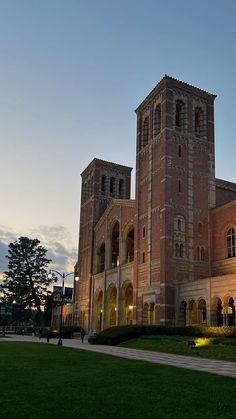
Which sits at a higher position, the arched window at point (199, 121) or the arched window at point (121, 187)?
the arched window at point (199, 121)

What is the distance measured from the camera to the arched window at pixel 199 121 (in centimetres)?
5194

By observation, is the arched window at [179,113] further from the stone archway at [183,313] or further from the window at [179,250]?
the stone archway at [183,313]

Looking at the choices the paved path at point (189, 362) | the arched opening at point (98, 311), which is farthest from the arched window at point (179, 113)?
the paved path at point (189, 362)

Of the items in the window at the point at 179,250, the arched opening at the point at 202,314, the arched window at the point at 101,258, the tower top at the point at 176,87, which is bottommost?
the arched opening at the point at 202,314

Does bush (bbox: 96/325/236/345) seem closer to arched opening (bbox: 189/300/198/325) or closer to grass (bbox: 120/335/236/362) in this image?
grass (bbox: 120/335/236/362)

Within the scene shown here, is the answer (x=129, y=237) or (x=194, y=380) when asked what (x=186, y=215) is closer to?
(x=129, y=237)

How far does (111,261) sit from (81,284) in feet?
34.5

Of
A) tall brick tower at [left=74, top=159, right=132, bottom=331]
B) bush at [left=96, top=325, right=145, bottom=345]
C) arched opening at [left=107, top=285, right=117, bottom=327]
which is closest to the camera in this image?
bush at [left=96, top=325, right=145, bottom=345]

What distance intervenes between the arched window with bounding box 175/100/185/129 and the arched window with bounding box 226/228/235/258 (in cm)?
1407

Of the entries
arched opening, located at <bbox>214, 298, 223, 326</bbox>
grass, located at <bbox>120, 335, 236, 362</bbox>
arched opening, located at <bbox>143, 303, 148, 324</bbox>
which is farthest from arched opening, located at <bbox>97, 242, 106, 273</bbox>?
grass, located at <bbox>120, 335, 236, 362</bbox>

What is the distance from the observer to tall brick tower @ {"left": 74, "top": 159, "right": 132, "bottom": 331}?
6931 centimetres


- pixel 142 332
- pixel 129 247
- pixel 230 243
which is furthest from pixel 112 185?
pixel 142 332

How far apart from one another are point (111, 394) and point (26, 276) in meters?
81.7

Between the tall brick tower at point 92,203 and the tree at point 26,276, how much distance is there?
17.1 meters
